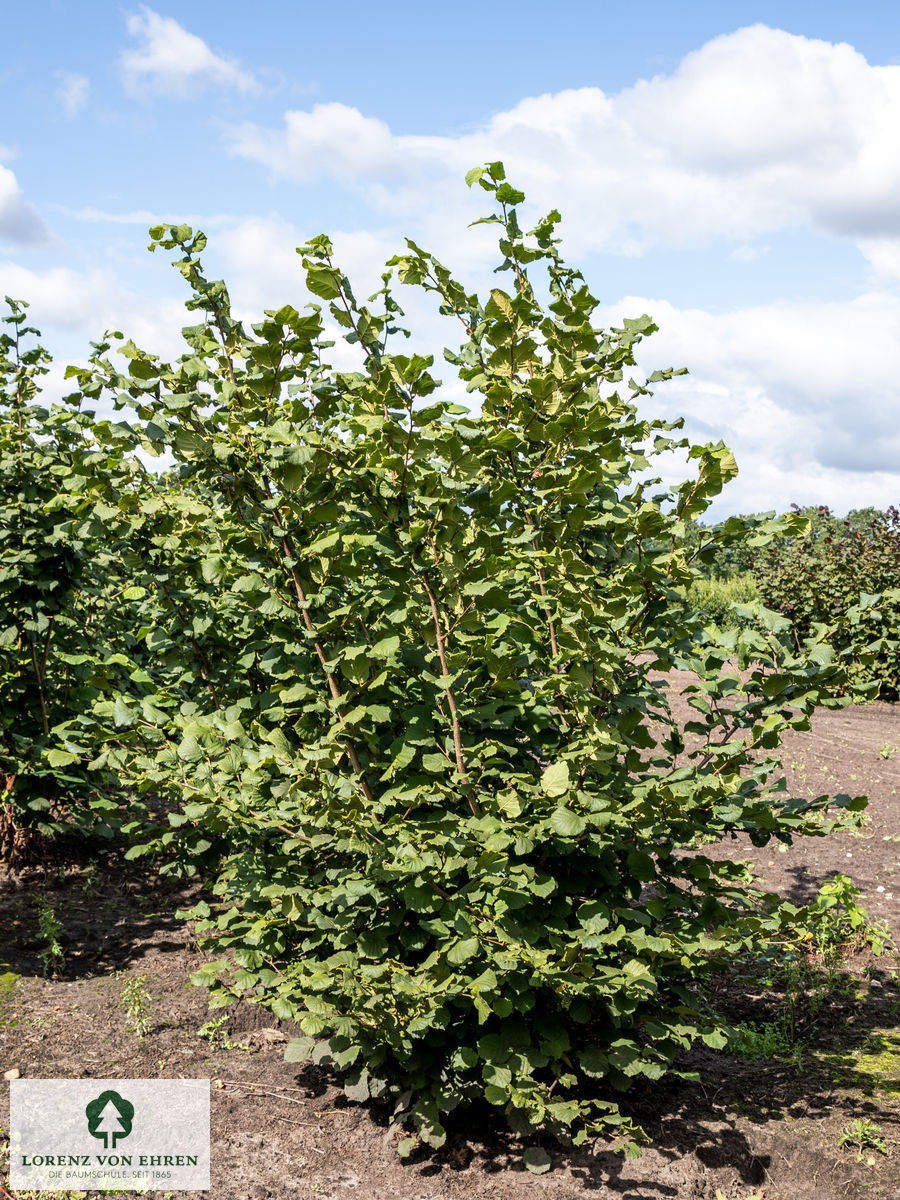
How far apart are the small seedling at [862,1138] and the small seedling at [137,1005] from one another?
8.65ft

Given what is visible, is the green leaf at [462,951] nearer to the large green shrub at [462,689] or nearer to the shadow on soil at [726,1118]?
the large green shrub at [462,689]

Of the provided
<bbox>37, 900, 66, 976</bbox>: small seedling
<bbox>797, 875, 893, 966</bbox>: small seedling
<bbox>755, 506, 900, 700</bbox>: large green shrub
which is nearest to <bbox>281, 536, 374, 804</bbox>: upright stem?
<bbox>37, 900, 66, 976</bbox>: small seedling

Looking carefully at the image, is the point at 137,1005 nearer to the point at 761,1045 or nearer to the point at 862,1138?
the point at 761,1045

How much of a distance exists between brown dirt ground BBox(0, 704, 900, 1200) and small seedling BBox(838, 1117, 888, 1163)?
3 cm

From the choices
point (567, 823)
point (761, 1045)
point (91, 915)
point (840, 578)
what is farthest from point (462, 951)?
point (840, 578)

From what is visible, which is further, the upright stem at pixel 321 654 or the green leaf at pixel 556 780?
the upright stem at pixel 321 654

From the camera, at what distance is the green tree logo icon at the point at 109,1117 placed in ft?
9.93

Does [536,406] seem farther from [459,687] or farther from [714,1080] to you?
[714,1080]

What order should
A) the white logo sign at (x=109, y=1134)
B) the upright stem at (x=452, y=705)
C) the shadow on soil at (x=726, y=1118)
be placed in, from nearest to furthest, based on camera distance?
the upright stem at (x=452, y=705), the white logo sign at (x=109, y=1134), the shadow on soil at (x=726, y=1118)

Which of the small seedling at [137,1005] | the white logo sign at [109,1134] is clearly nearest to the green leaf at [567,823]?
the white logo sign at [109,1134]

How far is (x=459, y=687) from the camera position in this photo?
272 cm

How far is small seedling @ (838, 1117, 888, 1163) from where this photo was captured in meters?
3.06

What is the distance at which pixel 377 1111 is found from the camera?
3.29 meters

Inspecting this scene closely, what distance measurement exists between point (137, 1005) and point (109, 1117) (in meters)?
0.73
